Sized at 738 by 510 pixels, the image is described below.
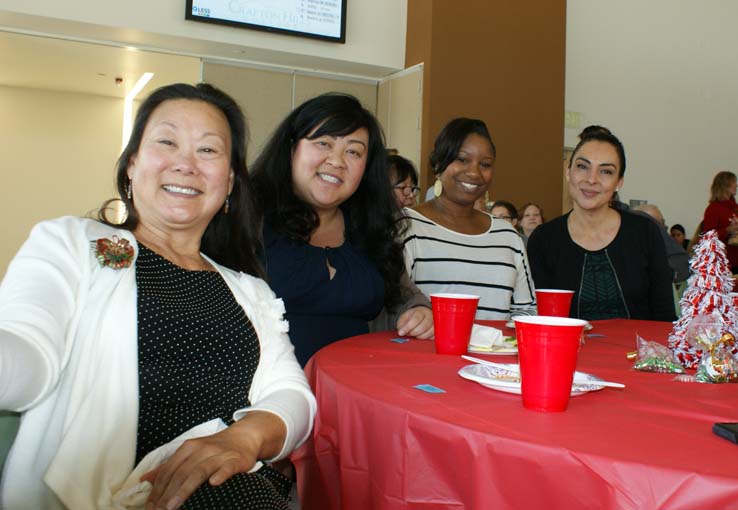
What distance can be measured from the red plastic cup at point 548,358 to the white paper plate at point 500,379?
0.09 m

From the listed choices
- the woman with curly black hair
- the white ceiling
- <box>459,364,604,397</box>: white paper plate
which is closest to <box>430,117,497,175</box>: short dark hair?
the woman with curly black hair

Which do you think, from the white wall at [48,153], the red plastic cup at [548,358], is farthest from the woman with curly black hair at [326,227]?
the white wall at [48,153]

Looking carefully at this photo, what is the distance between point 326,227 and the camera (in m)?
2.12

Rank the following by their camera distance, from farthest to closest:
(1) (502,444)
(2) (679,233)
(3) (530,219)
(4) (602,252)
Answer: (2) (679,233)
(3) (530,219)
(4) (602,252)
(1) (502,444)

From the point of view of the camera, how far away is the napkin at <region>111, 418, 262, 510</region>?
107 centimetres

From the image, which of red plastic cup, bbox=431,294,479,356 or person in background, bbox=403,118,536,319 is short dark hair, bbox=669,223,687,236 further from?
red plastic cup, bbox=431,294,479,356

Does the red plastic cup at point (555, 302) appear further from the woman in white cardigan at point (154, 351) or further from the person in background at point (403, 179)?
the person in background at point (403, 179)

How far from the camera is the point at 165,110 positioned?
4.63 ft

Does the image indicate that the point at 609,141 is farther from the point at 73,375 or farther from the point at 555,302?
the point at 73,375

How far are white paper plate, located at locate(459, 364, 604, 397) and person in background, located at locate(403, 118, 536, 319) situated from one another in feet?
4.04

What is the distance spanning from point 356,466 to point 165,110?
2.76ft

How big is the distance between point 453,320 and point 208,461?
0.64 metres

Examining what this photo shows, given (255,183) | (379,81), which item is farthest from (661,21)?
(255,183)

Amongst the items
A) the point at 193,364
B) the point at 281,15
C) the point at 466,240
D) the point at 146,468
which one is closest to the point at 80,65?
the point at 281,15
